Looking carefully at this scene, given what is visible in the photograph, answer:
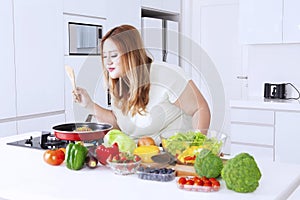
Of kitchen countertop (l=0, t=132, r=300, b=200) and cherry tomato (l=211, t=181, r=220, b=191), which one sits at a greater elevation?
cherry tomato (l=211, t=181, r=220, b=191)

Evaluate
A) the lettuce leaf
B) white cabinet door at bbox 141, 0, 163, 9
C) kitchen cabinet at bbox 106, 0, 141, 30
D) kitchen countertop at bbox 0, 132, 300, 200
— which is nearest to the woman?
the lettuce leaf

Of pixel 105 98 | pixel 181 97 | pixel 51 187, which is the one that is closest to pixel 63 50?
pixel 105 98

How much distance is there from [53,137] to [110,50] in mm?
597

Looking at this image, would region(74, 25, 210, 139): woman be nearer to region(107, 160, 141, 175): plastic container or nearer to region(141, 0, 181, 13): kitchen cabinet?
region(107, 160, 141, 175): plastic container

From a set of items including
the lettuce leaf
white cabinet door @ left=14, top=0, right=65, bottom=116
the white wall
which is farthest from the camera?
the white wall

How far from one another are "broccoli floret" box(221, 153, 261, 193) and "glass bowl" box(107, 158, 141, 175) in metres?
0.37

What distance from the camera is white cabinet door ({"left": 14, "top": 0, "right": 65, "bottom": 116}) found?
10.3ft

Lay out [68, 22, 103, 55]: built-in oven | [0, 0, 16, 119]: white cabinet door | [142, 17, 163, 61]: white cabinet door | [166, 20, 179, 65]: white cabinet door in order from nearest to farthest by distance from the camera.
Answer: [0, 0, 16, 119]: white cabinet door
[68, 22, 103, 55]: built-in oven
[142, 17, 163, 61]: white cabinet door
[166, 20, 179, 65]: white cabinet door

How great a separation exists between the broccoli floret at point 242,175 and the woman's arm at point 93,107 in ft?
3.02

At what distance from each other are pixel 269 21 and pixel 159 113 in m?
2.23

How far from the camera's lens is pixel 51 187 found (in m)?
1.39

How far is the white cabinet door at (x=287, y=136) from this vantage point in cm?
348

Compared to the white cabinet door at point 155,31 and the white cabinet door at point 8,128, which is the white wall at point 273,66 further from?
the white cabinet door at point 8,128

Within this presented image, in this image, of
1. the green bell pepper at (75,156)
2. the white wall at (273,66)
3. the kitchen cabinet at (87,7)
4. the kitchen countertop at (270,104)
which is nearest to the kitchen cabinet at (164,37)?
the kitchen cabinet at (87,7)
